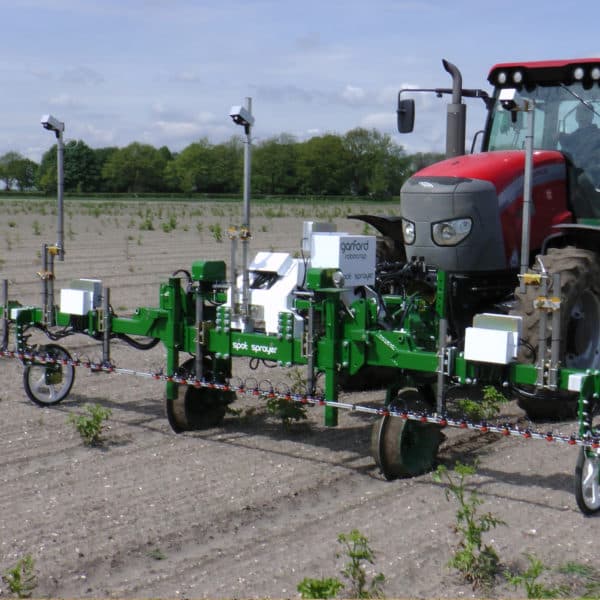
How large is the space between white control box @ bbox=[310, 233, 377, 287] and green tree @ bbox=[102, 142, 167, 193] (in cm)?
7203

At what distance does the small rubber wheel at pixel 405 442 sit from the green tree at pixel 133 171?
239 ft

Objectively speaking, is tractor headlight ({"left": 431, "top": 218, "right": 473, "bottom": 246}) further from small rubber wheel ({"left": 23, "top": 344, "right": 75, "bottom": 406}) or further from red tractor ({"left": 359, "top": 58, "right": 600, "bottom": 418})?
small rubber wheel ({"left": 23, "top": 344, "right": 75, "bottom": 406})

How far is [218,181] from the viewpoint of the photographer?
31.4 feet

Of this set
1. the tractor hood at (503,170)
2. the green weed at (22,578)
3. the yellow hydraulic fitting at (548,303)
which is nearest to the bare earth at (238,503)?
the green weed at (22,578)

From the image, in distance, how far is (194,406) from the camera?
7.48 m

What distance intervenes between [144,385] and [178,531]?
381cm

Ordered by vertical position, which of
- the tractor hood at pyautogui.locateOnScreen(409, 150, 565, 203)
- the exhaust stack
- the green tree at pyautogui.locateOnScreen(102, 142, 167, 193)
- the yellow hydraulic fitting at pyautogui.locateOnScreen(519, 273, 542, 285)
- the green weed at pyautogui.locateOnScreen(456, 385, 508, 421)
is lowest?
the green weed at pyautogui.locateOnScreen(456, 385, 508, 421)

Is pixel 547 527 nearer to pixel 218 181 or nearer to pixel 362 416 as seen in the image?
pixel 362 416

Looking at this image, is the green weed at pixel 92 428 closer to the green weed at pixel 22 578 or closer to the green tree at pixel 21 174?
the green weed at pixel 22 578

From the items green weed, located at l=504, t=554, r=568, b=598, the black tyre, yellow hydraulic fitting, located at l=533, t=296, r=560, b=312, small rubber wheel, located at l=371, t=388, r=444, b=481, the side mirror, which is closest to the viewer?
green weed, located at l=504, t=554, r=568, b=598

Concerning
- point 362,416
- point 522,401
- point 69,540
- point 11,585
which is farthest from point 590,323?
point 11,585

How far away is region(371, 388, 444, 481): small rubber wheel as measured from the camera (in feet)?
20.6

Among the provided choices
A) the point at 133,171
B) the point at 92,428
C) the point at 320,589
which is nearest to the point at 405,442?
the point at 92,428

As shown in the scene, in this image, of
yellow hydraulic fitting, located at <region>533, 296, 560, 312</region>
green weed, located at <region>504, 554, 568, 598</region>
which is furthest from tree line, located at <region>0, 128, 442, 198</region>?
green weed, located at <region>504, 554, 568, 598</region>
